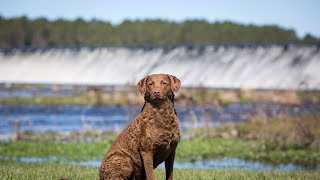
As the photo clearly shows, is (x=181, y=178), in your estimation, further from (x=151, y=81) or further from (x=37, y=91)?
(x=37, y=91)

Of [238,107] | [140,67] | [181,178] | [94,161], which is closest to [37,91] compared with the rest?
[140,67]

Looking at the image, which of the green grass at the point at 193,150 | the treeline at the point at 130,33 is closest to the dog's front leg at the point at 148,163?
the green grass at the point at 193,150

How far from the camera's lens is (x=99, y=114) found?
4678cm

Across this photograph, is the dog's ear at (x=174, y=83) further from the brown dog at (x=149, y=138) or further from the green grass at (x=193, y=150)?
the green grass at (x=193, y=150)

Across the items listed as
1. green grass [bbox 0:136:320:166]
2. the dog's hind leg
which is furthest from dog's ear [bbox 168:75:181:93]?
green grass [bbox 0:136:320:166]

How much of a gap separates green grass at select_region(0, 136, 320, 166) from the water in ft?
28.4

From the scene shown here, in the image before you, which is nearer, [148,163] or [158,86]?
[158,86]

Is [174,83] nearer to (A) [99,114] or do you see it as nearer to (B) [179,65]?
(A) [99,114]

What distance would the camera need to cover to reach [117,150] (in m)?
10.4

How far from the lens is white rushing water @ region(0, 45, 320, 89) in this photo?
5794cm

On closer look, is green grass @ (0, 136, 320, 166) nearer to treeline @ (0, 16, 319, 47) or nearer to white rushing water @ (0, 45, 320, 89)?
white rushing water @ (0, 45, 320, 89)

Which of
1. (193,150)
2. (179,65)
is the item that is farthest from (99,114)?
(193,150)

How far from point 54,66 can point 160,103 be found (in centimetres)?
5955

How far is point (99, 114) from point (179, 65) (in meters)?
18.4
